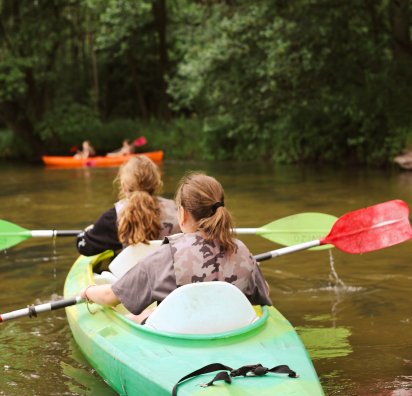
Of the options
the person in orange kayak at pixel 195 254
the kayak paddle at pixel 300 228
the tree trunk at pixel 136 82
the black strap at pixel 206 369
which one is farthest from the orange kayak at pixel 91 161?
the black strap at pixel 206 369

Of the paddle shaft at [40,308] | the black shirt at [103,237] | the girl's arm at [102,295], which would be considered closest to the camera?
the girl's arm at [102,295]

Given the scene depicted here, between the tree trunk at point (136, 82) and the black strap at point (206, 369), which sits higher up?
the tree trunk at point (136, 82)

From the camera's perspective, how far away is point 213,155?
2041 centimetres

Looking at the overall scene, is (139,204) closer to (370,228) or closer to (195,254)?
(195,254)

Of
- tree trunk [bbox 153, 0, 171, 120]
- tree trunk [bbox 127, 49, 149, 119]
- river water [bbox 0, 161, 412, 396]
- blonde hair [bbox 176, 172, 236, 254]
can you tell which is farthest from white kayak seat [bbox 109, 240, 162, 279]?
tree trunk [bbox 127, 49, 149, 119]

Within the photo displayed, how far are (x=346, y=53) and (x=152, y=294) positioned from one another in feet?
43.7

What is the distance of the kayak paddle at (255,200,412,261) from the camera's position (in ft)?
18.5

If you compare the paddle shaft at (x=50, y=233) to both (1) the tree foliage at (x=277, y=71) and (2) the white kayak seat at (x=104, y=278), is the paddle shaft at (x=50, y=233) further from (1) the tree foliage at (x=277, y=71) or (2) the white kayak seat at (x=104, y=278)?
(1) the tree foliage at (x=277, y=71)

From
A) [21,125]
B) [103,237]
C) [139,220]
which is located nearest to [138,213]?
[139,220]

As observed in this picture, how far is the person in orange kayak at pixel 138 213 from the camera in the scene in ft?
16.0

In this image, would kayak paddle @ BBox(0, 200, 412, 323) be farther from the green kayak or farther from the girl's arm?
the girl's arm

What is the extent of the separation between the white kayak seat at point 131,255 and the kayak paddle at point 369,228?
132 centimetres

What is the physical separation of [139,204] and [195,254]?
1269 mm

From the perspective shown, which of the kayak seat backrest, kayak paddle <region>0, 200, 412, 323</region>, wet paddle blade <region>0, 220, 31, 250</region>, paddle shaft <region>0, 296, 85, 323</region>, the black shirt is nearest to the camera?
the kayak seat backrest
